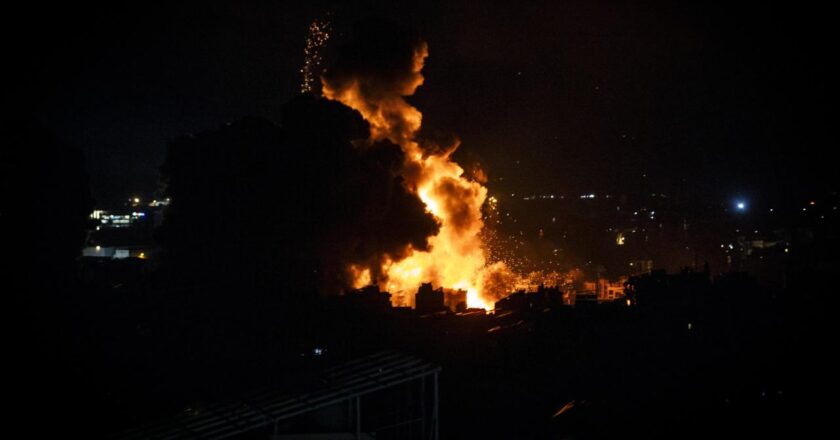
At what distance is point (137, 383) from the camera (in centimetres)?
1848

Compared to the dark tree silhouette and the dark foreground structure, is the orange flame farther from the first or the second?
the dark foreground structure

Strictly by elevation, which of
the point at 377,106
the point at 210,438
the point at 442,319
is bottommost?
the point at 210,438

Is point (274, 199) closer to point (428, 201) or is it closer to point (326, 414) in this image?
point (428, 201)

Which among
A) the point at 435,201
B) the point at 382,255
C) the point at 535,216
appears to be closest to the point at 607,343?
the point at 382,255

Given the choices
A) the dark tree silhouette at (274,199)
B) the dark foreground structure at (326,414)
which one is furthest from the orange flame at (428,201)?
the dark foreground structure at (326,414)

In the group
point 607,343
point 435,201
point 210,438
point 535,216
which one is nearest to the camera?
point 210,438

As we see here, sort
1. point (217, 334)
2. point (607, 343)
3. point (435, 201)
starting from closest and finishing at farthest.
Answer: point (607, 343), point (217, 334), point (435, 201)

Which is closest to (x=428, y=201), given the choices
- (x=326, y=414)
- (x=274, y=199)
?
(x=274, y=199)

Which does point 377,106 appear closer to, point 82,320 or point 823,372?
point 82,320

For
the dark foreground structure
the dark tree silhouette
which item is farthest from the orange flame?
the dark foreground structure

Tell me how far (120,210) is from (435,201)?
84749 mm

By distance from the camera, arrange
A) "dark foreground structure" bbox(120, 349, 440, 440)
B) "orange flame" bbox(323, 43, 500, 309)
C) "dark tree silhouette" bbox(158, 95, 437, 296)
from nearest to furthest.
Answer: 1. "dark foreground structure" bbox(120, 349, 440, 440)
2. "dark tree silhouette" bbox(158, 95, 437, 296)
3. "orange flame" bbox(323, 43, 500, 309)

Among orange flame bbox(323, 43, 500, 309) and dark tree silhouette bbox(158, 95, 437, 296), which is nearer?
dark tree silhouette bbox(158, 95, 437, 296)

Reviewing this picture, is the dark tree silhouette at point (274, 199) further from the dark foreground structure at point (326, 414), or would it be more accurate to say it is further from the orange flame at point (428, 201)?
the dark foreground structure at point (326, 414)
